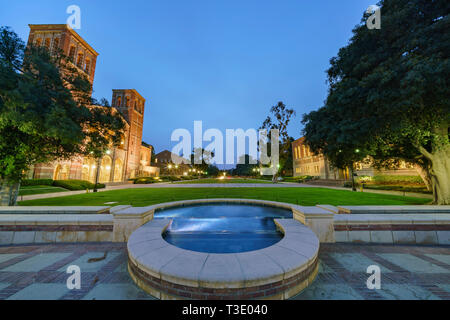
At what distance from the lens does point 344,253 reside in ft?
13.9

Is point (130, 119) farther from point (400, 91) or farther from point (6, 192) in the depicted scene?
point (400, 91)

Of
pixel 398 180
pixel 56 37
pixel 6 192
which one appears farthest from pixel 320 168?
pixel 56 37

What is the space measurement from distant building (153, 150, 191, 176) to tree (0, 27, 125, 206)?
216 feet

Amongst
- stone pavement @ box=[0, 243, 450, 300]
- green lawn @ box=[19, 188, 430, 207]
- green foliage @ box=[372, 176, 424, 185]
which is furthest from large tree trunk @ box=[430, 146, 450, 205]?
green foliage @ box=[372, 176, 424, 185]

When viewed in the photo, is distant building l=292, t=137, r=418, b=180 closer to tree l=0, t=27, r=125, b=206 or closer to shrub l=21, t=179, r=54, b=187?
tree l=0, t=27, r=125, b=206

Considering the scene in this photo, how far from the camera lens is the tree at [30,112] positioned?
7016 millimetres

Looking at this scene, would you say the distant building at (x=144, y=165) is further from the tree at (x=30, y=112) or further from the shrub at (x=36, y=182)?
the tree at (x=30, y=112)

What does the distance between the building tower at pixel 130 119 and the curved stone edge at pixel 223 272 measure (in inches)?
1925

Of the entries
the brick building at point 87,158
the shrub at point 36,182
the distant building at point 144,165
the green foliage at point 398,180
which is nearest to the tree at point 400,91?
the green foliage at point 398,180

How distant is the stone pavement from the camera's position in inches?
106

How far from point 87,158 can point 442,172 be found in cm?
2951
